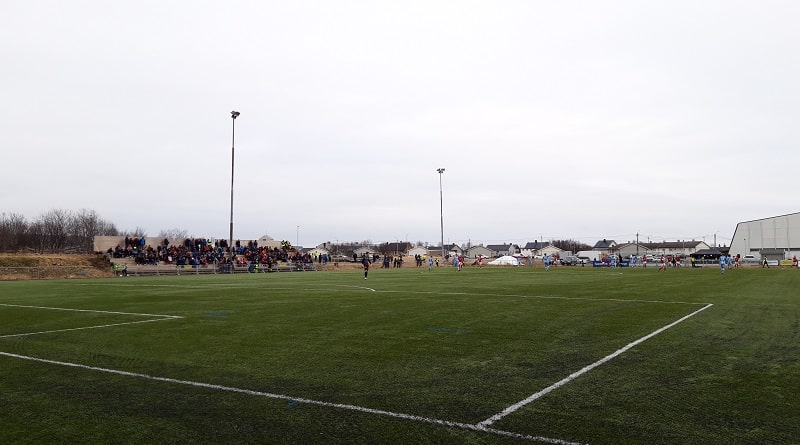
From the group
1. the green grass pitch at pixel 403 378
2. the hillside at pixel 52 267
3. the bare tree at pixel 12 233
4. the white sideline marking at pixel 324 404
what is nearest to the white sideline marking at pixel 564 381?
the green grass pitch at pixel 403 378

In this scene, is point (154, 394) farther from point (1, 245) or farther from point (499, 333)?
point (1, 245)

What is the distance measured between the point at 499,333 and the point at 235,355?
5.34m

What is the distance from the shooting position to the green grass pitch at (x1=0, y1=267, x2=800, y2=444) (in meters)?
5.15

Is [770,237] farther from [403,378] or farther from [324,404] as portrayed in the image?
[324,404]

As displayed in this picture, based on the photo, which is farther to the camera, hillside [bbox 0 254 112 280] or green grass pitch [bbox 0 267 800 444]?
hillside [bbox 0 254 112 280]

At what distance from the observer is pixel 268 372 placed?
25.0ft

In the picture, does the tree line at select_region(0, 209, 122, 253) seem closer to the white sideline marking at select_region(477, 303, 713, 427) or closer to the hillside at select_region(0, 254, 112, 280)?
the hillside at select_region(0, 254, 112, 280)

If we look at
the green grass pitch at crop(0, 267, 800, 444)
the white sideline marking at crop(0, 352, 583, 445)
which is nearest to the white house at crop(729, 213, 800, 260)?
the green grass pitch at crop(0, 267, 800, 444)

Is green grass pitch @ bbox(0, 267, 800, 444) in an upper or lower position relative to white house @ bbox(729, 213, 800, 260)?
lower

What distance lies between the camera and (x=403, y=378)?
720 centimetres

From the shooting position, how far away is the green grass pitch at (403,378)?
→ 5152mm

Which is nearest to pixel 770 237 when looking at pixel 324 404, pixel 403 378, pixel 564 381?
pixel 564 381

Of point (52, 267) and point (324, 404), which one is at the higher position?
point (52, 267)

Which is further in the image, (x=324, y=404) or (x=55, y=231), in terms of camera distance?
(x=55, y=231)
